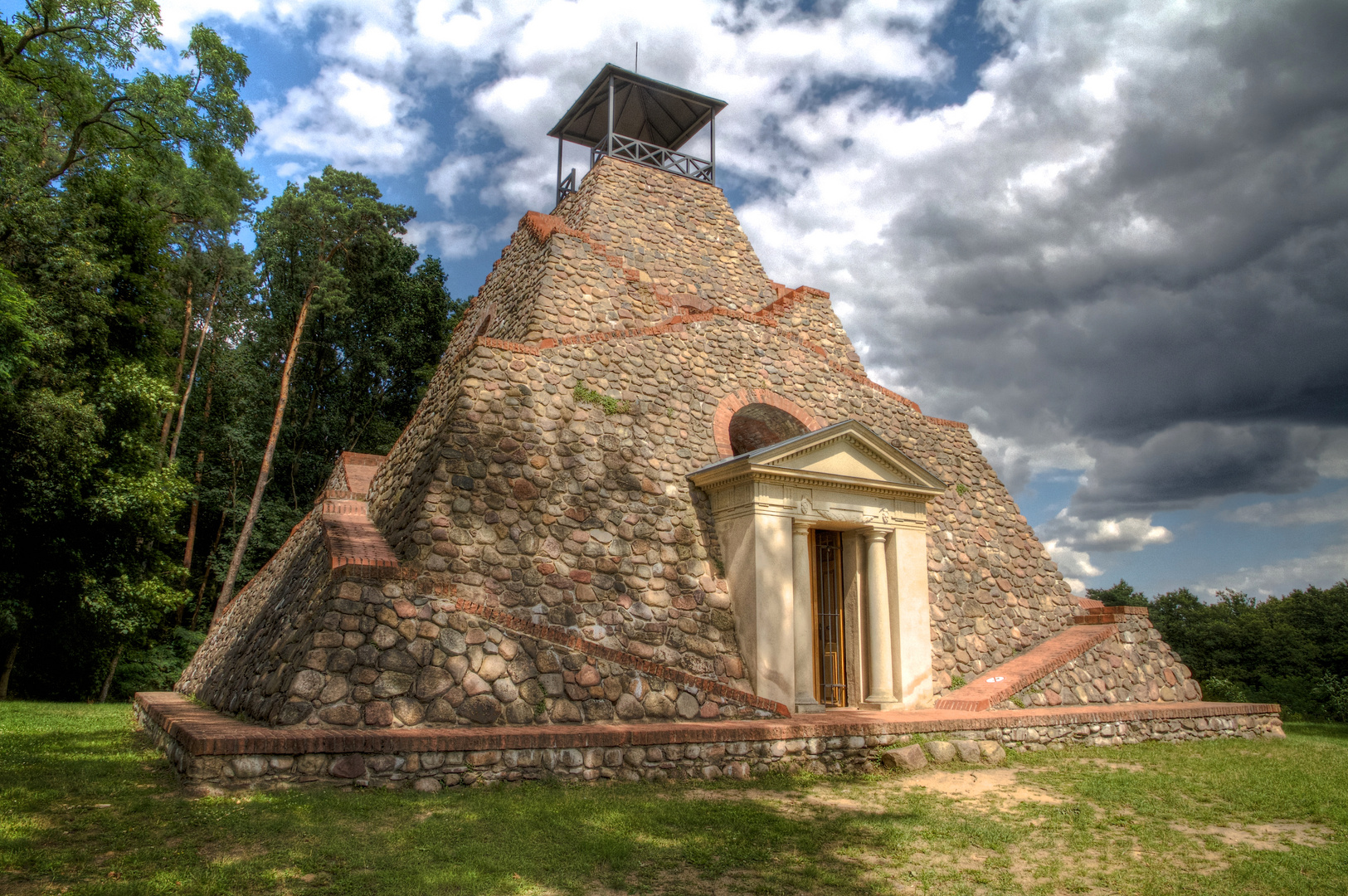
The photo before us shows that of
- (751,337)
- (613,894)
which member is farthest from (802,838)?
(751,337)

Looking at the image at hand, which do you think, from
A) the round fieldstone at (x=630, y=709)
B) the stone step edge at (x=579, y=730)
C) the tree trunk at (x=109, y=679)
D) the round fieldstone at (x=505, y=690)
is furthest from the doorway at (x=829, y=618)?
the tree trunk at (x=109, y=679)

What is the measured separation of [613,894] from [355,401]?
1017 inches

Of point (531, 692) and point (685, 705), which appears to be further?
point (685, 705)

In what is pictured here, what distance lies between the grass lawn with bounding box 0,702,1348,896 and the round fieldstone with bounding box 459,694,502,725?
115cm

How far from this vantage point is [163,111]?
12602mm

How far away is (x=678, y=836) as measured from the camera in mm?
5785

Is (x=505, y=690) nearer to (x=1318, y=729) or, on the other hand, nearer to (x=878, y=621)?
(x=878, y=621)

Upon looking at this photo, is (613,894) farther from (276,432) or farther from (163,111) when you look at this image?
(276,432)

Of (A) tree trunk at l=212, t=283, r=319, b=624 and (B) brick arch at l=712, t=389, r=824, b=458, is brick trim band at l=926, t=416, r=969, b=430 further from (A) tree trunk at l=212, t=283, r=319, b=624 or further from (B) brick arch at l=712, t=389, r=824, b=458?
(A) tree trunk at l=212, t=283, r=319, b=624

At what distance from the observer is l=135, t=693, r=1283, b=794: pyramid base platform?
258 inches

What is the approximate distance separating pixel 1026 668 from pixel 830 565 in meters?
3.38

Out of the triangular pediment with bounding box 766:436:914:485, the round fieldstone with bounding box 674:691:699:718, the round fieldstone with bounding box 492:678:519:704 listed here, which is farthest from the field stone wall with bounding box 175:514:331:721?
the triangular pediment with bounding box 766:436:914:485

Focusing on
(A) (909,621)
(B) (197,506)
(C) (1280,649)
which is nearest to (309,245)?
(B) (197,506)

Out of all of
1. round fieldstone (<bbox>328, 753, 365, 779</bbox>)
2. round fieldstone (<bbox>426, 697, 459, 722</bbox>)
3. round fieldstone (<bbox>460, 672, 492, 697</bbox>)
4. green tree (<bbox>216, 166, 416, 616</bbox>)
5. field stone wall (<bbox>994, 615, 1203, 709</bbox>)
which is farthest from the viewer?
green tree (<bbox>216, 166, 416, 616</bbox>)
